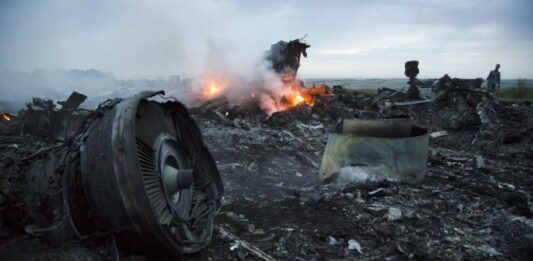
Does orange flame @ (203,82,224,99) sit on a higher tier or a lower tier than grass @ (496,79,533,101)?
higher

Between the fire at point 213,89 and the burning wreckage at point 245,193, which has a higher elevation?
the fire at point 213,89

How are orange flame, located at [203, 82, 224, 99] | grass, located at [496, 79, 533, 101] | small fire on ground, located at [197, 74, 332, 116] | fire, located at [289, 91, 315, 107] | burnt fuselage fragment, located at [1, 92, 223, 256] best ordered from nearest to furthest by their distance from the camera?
burnt fuselage fragment, located at [1, 92, 223, 256]
small fire on ground, located at [197, 74, 332, 116]
fire, located at [289, 91, 315, 107]
orange flame, located at [203, 82, 224, 99]
grass, located at [496, 79, 533, 101]

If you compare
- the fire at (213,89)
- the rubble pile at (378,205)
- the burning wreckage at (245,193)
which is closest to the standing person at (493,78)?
the rubble pile at (378,205)

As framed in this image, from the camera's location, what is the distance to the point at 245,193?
5723 mm

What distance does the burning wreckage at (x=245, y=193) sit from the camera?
2.69 meters

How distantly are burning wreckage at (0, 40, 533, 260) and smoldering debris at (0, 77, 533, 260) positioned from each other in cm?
2

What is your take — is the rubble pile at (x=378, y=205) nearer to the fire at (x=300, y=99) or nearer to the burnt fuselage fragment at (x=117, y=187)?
the burnt fuselage fragment at (x=117, y=187)

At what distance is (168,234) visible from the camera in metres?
2.69

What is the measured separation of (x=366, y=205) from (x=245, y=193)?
76.8 inches

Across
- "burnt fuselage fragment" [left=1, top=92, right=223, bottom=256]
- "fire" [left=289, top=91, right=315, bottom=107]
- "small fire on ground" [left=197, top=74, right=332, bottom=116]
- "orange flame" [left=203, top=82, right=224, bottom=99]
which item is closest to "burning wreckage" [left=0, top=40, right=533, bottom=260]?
"burnt fuselage fragment" [left=1, top=92, right=223, bottom=256]

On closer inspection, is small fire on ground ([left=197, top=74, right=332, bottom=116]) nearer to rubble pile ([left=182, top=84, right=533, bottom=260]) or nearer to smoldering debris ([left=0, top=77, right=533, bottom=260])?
smoldering debris ([left=0, top=77, right=533, bottom=260])

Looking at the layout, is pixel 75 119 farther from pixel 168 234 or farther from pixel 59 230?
pixel 168 234

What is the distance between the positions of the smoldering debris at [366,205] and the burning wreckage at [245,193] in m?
0.02

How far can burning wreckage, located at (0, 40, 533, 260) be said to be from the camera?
2686 mm
